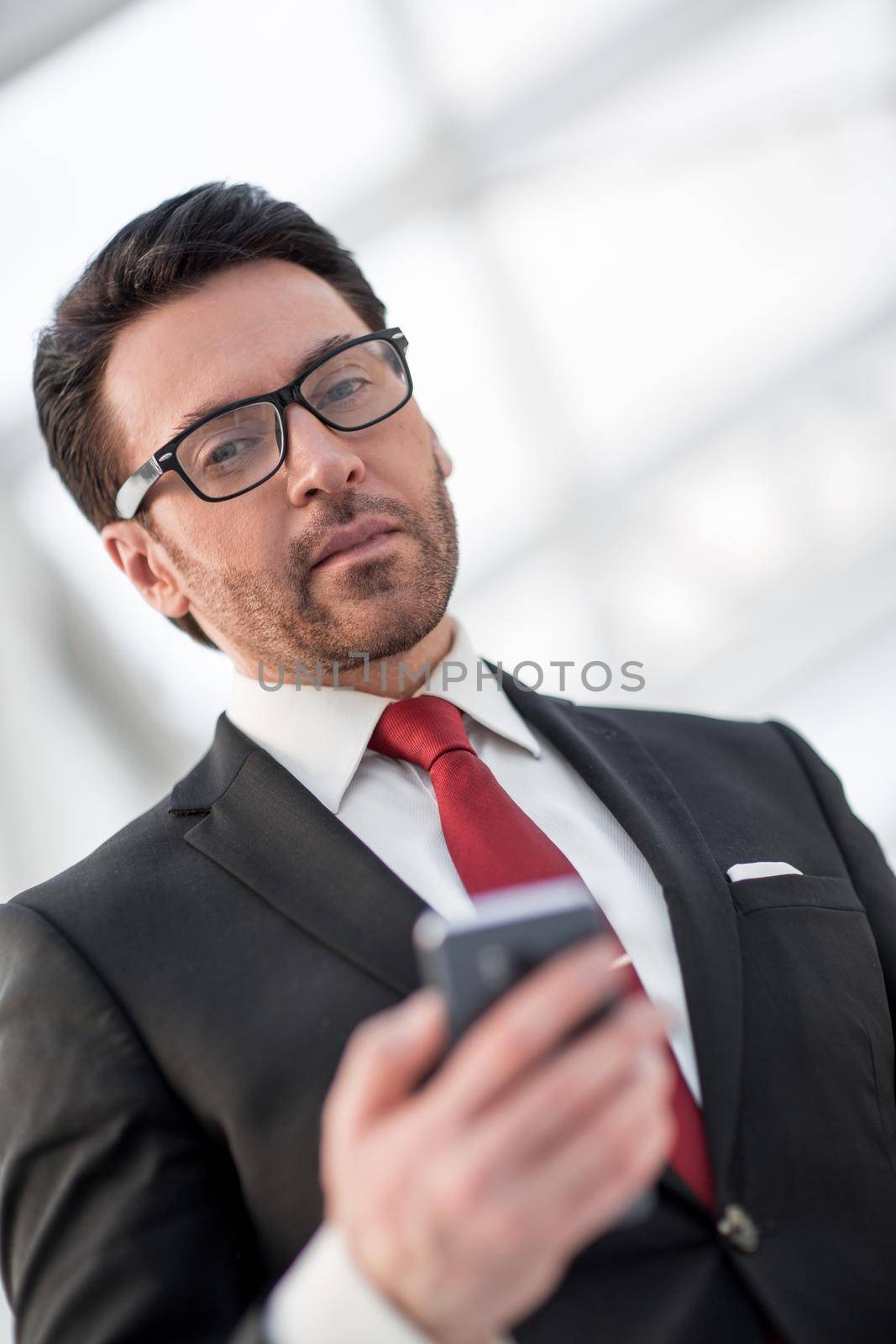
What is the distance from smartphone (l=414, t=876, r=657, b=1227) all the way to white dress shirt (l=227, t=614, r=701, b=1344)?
502 mm

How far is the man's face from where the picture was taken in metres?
1.56

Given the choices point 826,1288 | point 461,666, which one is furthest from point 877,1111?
point 461,666

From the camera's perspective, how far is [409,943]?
1.25m

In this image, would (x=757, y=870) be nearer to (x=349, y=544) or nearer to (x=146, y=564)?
(x=349, y=544)

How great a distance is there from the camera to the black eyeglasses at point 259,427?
5.16ft

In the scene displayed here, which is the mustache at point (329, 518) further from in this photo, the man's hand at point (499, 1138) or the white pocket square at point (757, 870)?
the man's hand at point (499, 1138)

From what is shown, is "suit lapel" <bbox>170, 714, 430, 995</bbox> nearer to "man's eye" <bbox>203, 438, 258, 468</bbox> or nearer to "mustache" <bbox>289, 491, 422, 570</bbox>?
"mustache" <bbox>289, 491, 422, 570</bbox>

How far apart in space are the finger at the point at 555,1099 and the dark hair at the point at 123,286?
46.9 inches

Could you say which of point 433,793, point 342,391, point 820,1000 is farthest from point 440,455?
point 820,1000

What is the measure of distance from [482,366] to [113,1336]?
201 centimetres

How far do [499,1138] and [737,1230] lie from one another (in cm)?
54

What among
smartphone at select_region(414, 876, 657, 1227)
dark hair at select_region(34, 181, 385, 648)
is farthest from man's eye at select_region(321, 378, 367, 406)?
smartphone at select_region(414, 876, 657, 1227)

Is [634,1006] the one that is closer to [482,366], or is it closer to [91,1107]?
[91,1107]

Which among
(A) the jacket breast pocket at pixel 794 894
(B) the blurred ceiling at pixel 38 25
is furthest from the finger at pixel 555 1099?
(B) the blurred ceiling at pixel 38 25
